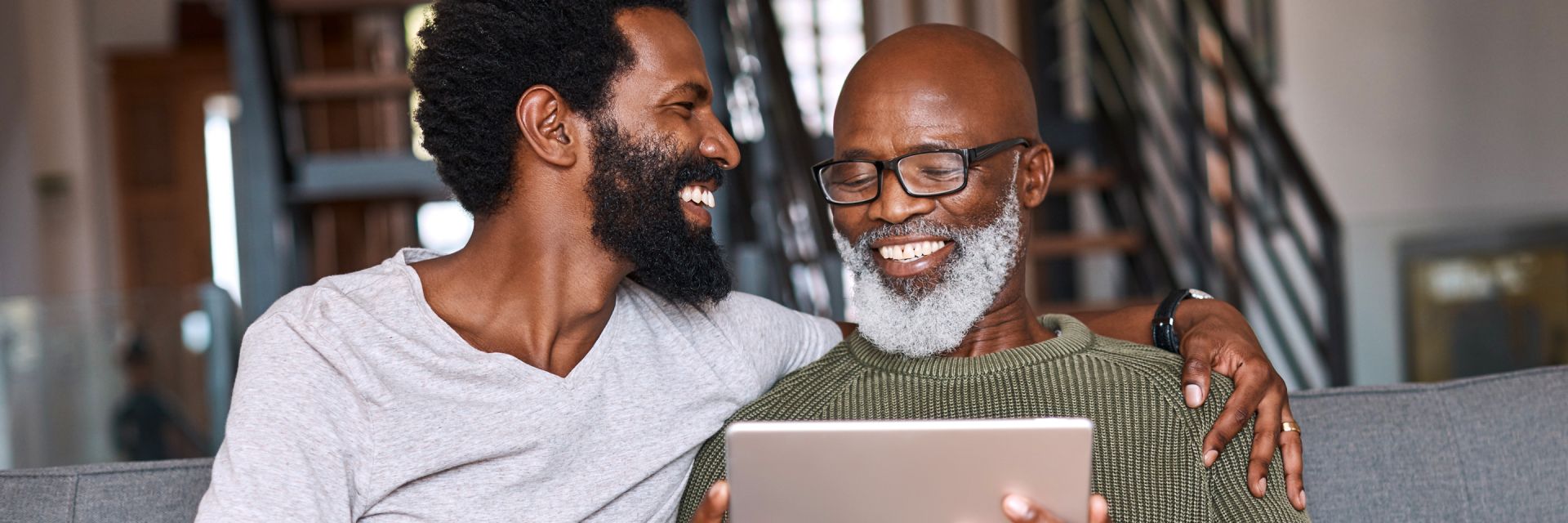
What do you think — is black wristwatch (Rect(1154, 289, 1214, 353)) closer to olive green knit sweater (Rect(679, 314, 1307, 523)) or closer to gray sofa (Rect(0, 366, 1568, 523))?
olive green knit sweater (Rect(679, 314, 1307, 523))

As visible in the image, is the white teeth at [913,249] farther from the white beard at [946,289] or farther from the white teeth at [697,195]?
the white teeth at [697,195]

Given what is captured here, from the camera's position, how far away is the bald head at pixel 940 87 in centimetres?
168

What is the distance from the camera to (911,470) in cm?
117

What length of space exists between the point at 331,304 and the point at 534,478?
11.7 inches

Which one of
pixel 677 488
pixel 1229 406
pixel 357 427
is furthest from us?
pixel 677 488

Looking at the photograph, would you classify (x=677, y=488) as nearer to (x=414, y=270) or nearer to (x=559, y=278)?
(x=559, y=278)

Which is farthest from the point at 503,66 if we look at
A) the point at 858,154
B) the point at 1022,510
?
the point at 1022,510

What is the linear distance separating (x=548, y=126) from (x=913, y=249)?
50 cm

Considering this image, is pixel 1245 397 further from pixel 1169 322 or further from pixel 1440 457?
pixel 1440 457

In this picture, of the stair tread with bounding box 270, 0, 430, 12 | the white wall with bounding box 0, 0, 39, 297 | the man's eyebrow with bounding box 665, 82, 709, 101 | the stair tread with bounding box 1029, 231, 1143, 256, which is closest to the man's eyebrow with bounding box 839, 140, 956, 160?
the man's eyebrow with bounding box 665, 82, 709, 101

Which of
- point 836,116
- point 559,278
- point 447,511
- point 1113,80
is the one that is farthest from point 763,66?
point 447,511

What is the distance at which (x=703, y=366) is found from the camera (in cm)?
165

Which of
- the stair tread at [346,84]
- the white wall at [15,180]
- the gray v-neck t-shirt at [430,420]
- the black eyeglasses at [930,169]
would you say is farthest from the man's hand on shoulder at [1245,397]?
the white wall at [15,180]

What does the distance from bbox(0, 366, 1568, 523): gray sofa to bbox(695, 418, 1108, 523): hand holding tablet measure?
722 millimetres
